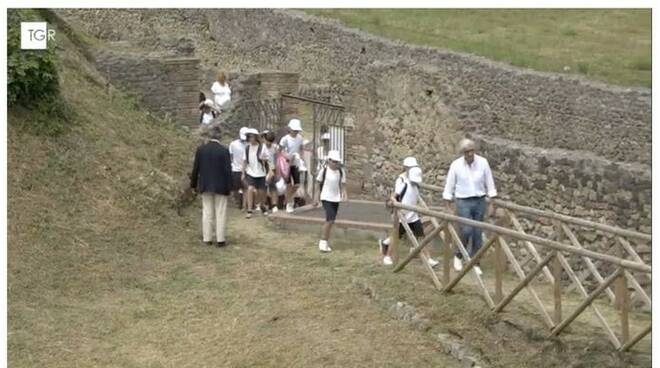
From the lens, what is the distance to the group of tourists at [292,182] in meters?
9.84

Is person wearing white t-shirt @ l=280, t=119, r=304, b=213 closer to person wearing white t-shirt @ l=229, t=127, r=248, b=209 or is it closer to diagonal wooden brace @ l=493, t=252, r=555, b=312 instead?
person wearing white t-shirt @ l=229, t=127, r=248, b=209

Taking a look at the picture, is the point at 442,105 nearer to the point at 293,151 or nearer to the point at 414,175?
the point at 293,151

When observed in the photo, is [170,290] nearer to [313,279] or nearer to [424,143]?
[313,279]

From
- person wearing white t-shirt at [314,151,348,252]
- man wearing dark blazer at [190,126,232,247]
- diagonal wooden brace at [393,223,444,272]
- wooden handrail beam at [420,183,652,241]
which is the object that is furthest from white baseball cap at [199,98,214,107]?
diagonal wooden brace at [393,223,444,272]

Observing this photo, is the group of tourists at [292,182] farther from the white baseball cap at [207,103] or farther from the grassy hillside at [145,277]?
the white baseball cap at [207,103]

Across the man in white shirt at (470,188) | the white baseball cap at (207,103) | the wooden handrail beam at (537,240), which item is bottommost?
the wooden handrail beam at (537,240)

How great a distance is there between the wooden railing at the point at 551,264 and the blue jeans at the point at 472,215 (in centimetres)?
8

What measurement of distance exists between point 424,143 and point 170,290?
4221 millimetres

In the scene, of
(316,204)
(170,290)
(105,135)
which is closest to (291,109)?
(316,204)

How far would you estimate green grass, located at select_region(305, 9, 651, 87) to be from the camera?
11289 millimetres

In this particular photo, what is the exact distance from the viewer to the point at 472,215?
390 inches

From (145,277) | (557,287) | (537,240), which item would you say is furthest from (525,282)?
(145,277)

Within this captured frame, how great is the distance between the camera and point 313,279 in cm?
1035

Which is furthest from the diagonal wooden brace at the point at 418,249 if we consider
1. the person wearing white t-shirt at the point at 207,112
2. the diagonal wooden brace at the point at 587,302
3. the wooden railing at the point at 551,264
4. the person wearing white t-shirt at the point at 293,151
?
the person wearing white t-shirt at the point at 207,112
